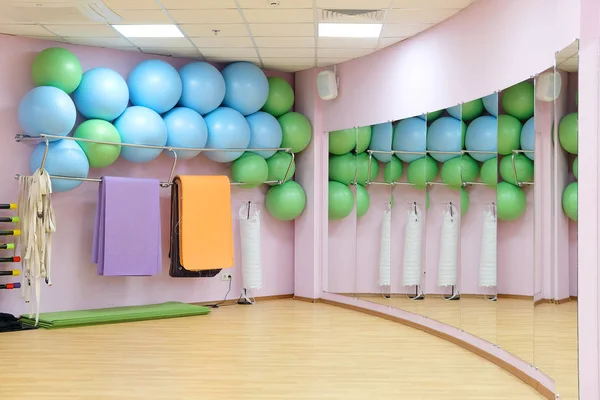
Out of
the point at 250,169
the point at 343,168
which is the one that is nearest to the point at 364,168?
the point at 343,168

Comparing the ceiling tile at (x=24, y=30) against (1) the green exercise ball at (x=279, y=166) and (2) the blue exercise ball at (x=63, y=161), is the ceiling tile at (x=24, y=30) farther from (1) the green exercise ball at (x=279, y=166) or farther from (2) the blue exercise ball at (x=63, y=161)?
(1) the green exercise ball at (x=279, y=166)

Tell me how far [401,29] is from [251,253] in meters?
2.89

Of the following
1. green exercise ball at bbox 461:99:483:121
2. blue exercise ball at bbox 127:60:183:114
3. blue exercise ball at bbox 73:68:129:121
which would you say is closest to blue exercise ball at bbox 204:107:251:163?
blue exercise ball at bbox 127:60:183:114

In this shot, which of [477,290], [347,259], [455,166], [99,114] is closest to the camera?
[477,290]

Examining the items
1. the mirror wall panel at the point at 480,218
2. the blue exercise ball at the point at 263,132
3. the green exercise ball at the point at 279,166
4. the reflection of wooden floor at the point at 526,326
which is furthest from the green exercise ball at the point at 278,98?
the mirror wall panel at the point at 480,218

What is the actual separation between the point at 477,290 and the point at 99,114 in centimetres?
363

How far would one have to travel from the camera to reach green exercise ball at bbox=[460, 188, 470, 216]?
18.2 ft

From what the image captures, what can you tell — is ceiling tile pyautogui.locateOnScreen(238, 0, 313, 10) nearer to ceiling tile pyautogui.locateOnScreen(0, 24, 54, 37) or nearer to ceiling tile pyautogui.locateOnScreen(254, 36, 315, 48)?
ceiling tile pyautogui.locateOnScreen(254, 36, 315, 48)

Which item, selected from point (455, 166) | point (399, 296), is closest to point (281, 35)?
point (455, 166)

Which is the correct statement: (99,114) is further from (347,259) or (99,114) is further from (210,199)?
(347,259)

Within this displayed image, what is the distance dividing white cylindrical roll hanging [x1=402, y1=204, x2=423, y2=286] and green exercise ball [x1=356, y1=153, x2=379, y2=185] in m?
0.77

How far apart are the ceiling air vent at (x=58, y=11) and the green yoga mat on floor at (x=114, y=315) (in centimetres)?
255

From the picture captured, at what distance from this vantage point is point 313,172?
830cm

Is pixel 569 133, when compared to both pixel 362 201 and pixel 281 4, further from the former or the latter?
pixel 362 201
